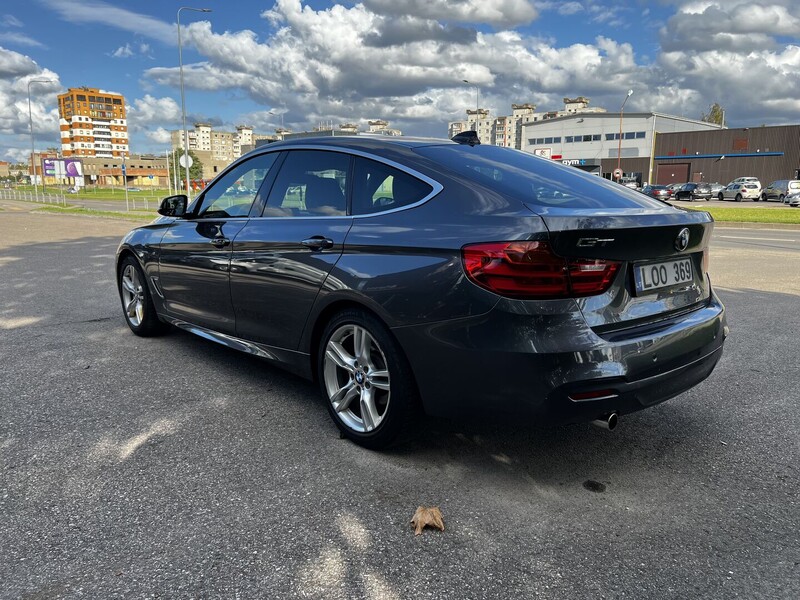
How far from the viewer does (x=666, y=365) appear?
8.90 feet

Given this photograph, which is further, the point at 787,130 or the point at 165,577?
the point at 787,130

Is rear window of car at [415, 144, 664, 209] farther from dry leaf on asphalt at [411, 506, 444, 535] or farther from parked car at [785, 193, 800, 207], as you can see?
parked car at [785, 193, 800, 207]

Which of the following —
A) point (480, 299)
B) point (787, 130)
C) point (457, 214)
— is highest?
point (787, 130)

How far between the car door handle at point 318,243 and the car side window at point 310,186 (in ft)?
0.53

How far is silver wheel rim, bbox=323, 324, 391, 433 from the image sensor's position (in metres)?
3.08

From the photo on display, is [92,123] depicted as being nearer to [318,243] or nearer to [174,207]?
[174,207]

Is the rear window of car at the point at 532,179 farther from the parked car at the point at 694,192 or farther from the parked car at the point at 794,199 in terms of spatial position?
the parked car at the point at 694,192

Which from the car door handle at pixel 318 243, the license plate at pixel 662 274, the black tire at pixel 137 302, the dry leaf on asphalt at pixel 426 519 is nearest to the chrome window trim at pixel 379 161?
the car door handle at pixel 318 243

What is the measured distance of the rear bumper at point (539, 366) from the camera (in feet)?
8.01

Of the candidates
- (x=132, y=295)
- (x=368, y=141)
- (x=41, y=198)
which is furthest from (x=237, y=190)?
(x=41, y=198)

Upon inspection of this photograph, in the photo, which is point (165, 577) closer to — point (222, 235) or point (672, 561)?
point (672, 561)

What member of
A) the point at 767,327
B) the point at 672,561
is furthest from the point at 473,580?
the point at 767,327

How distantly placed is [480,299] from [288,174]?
6.00ft

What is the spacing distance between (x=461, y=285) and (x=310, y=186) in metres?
1.43
